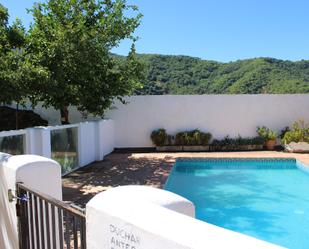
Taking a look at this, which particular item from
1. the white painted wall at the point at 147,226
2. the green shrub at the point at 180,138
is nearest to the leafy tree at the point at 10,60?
the white painted wall at the point at 147,226

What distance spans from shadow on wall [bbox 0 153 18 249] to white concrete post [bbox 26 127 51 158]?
478 cm

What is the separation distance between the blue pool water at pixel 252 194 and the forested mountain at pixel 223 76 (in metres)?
21.0

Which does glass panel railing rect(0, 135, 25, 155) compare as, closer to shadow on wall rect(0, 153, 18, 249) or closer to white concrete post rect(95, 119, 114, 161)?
shadow on wall rect(0, 153, 18, 249)

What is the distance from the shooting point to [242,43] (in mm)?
39312

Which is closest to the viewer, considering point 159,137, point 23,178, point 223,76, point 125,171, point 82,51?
point 23,178

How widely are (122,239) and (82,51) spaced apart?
9.92 metres

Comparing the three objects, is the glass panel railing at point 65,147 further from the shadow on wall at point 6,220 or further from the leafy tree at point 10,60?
the shadow on wall at point 6,220

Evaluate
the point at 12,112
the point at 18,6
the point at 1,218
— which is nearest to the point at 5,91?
the point at 1,218

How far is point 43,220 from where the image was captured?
3754 mm

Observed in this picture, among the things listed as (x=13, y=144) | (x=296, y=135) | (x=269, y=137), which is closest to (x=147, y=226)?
(x=13, y=144)

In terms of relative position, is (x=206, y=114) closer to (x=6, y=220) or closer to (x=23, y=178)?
(x=6, y=220)

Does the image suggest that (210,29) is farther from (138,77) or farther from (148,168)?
(148,168)

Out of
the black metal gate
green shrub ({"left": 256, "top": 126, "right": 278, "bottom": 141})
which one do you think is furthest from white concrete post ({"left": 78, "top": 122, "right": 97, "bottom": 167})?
the black metal gate

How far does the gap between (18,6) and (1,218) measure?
38.8ft
